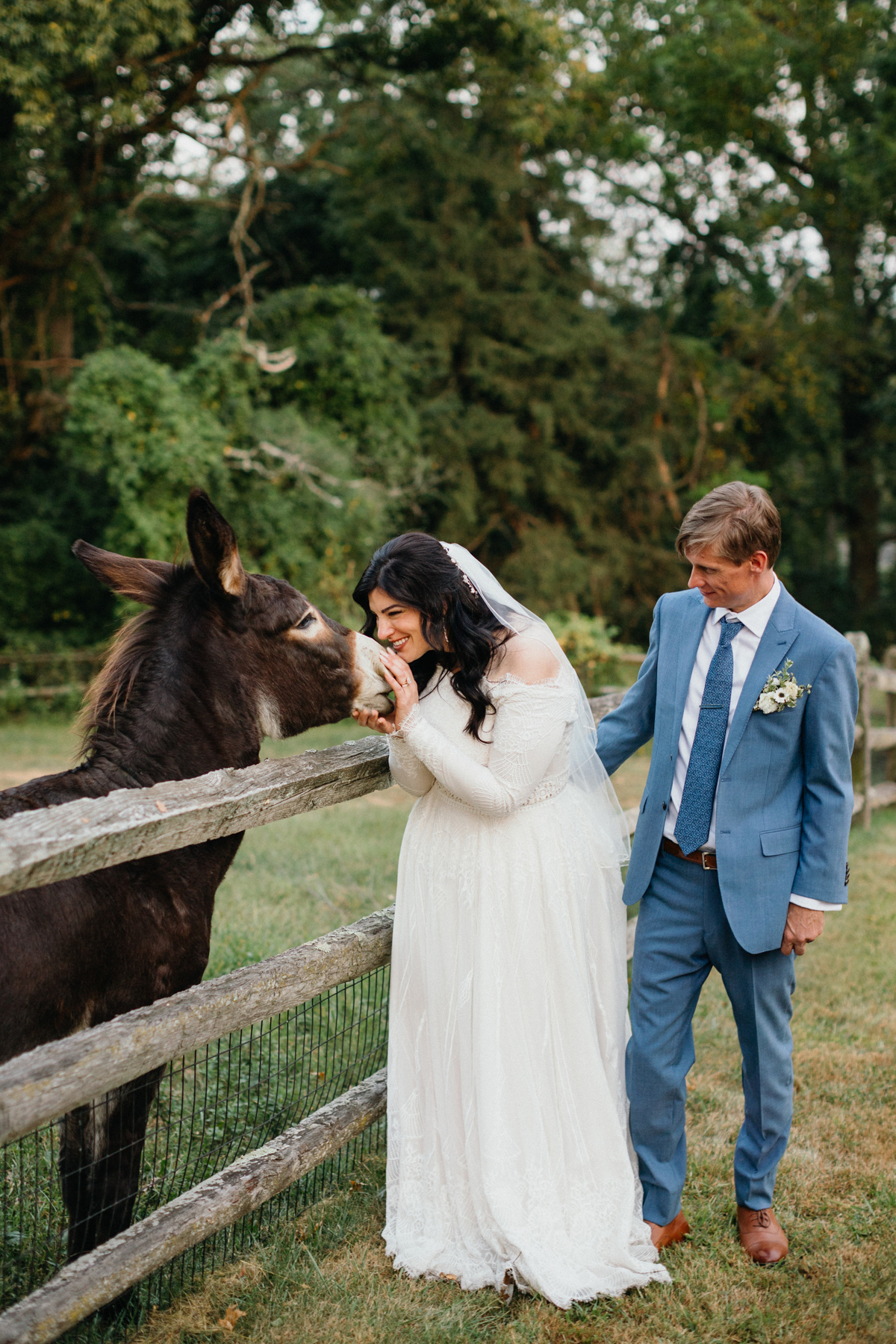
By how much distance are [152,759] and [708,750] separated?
1.62m

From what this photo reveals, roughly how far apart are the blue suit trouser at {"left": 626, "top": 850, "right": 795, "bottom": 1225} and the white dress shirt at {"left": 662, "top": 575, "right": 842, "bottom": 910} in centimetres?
17

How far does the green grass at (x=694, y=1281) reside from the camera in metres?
2.63

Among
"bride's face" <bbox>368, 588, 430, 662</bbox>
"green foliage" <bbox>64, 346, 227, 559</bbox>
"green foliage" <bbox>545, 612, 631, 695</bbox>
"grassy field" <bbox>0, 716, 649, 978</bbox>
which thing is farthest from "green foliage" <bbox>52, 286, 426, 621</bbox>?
"bride's face" <bbox>368, 588, 430, 662</bbox>

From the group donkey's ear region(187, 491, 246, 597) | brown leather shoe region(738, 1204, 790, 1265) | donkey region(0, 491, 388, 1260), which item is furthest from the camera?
brown leather shoe region(738, 1204, 790, 1265)

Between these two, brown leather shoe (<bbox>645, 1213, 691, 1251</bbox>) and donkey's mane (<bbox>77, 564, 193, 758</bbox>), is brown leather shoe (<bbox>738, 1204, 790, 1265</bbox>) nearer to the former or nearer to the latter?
brown leather shoe (<bbox>645, 1213, 691, 1251</bbox>)

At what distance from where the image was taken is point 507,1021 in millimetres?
2846

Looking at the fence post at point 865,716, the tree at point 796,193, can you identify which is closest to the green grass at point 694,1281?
the fence post at point 865,716

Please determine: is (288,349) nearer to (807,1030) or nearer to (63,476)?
(63,476)

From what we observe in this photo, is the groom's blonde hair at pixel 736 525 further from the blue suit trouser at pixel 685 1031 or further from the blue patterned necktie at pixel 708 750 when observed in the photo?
the blue suit trouser at pixel 685 1031

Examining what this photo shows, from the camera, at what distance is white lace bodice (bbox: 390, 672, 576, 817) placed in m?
2.77

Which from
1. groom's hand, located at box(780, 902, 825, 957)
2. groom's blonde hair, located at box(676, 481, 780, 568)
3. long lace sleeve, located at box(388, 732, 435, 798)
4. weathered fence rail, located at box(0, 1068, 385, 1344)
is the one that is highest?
groom's blonde hair, located at box(676, 481, 780, 568)

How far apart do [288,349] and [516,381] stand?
16.5ft

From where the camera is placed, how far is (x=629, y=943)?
4711mm

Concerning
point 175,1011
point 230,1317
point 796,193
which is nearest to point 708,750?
point 175,1011
